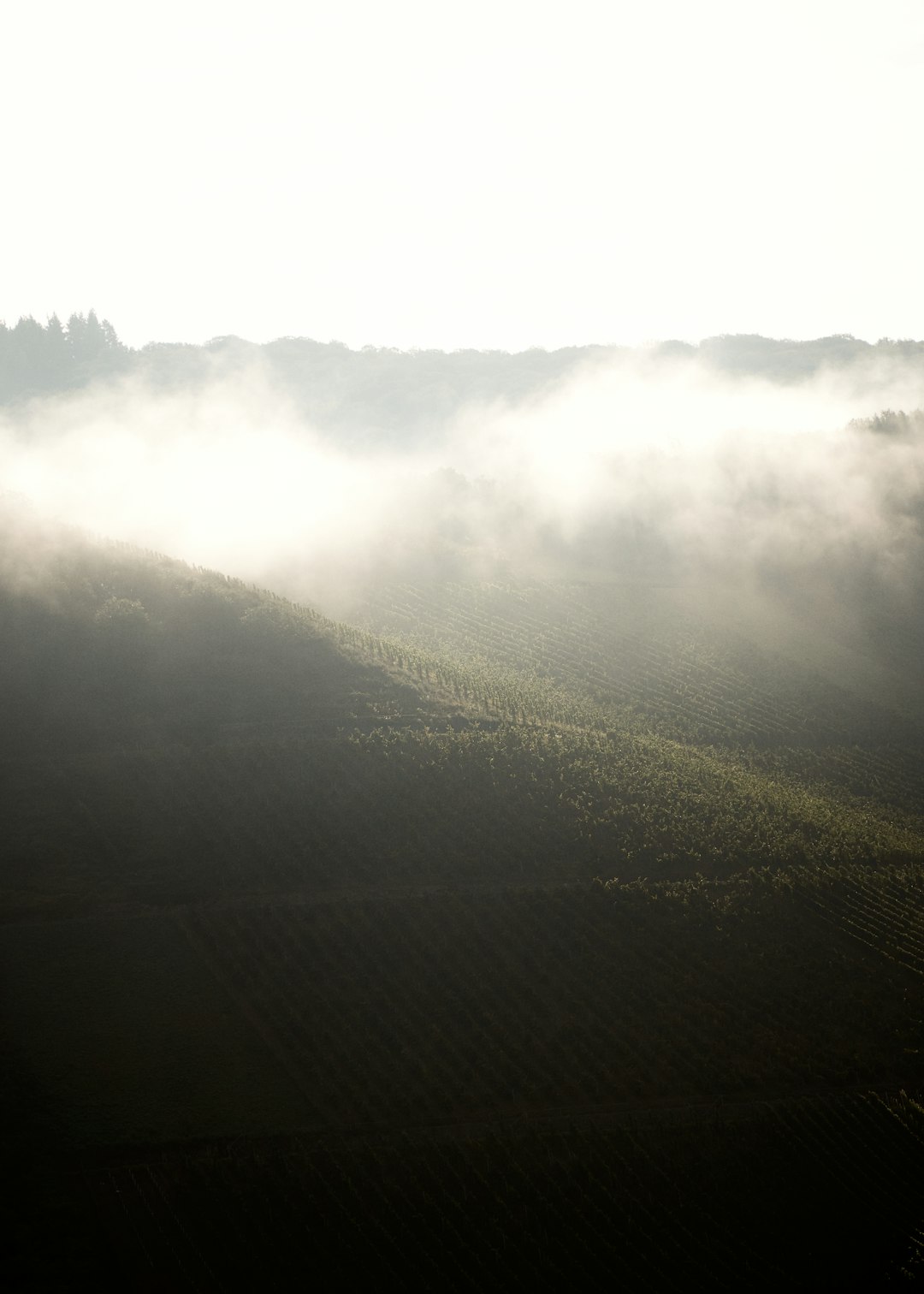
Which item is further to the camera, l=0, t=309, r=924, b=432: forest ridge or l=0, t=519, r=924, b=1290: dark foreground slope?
l=0, t=309, r=924, b=432: forest ridge

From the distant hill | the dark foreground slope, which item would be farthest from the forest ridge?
the dark foreground slope

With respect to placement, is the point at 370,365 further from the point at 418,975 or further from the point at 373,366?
the point at 418,975

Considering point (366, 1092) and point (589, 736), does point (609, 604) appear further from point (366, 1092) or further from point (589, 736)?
point (366, 1092)

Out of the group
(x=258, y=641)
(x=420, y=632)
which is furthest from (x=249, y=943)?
(x=420, y=632)

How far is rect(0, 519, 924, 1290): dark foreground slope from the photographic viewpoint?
2461 centimetres

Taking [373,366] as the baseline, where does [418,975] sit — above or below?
below

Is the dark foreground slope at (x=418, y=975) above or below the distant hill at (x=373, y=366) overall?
below

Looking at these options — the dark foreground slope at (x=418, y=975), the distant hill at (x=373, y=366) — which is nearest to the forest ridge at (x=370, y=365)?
the distant hill at (x=373, y=366)

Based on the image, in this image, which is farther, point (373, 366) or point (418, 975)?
point (373, 366)

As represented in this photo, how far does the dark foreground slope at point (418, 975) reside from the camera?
24609 millimetres

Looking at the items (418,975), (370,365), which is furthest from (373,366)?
(418,975)

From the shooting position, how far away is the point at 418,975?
33188 millimetres

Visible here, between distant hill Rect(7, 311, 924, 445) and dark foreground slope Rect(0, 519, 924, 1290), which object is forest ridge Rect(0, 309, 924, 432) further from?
dark foreground slope Rect(0, 519, 924, 1290)

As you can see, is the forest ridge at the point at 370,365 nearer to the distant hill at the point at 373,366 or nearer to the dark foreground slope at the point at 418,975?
the distant hill at the point at 373,366
